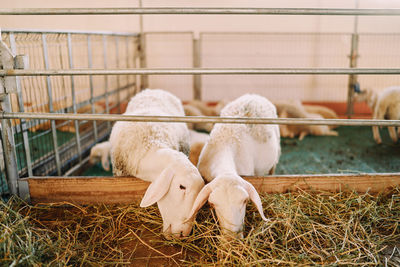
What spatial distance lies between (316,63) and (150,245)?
24.2 feet

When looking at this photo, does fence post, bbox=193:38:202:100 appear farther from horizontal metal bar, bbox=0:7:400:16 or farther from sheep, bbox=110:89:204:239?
horizontal metal bar, bbox=0:7:400:16

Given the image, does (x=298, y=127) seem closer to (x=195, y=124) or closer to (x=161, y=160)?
(x=195, y=124)

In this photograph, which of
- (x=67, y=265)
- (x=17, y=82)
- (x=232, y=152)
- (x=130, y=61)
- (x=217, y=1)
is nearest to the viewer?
(x=67, y=265)

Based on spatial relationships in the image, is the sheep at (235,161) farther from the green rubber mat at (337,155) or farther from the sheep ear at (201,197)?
the green rubber mat at (337,155)

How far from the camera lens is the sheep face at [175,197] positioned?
6.86 feet

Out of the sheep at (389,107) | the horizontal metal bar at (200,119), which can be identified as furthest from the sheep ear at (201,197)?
the sheep at (389,107)

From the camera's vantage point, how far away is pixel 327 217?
229cm

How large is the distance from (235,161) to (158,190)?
1.01 m

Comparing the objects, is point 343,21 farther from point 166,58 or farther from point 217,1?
point 166,58

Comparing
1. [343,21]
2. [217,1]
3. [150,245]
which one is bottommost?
[150,245]

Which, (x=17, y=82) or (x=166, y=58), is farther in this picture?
(x=166, y=58)

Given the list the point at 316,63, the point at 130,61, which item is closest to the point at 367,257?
the point at 130,61

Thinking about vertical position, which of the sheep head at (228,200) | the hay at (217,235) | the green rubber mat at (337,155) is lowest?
the green rubber mat at (337,155)

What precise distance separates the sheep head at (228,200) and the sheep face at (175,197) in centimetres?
10
